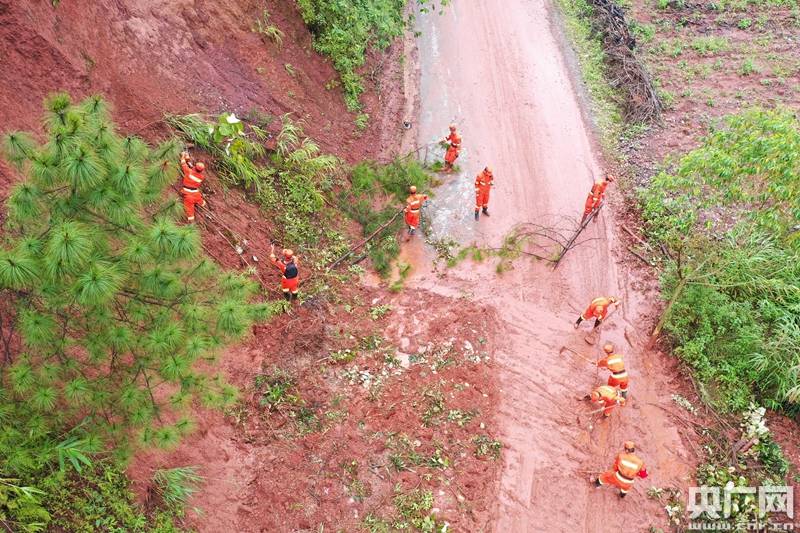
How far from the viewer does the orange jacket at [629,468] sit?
8.14 meters

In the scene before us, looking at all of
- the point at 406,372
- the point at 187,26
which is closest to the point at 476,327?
the point at 406,372

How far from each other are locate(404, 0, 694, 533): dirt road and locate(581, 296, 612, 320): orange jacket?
51 cm

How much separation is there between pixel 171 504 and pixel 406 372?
4497 millimetres

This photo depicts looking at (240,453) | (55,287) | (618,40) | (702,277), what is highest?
(618,40)

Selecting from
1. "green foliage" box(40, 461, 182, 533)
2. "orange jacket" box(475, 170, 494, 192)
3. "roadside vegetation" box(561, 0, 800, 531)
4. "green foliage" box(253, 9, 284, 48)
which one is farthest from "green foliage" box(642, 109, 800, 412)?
"green foliage" box(253, 9, 284, 48)

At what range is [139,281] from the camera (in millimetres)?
5078

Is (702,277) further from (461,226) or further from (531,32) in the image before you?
(531,32)

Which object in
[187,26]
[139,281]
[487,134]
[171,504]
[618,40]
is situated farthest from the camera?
[618,40]

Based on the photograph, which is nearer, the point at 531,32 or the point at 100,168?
the point at 100,168

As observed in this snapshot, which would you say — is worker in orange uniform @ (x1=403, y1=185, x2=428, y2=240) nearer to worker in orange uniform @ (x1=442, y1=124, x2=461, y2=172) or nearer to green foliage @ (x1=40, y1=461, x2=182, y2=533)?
worker in orange uniform @ (x1=442, y1=124, x2=461, y2=172)

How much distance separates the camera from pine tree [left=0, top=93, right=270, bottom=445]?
4.63 metres

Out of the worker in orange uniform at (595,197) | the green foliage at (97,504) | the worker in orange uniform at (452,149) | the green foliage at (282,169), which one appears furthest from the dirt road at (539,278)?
the green foliage at (97,504)

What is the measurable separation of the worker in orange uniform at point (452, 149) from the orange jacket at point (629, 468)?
8423 mm

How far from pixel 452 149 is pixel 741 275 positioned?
7.20 meters
